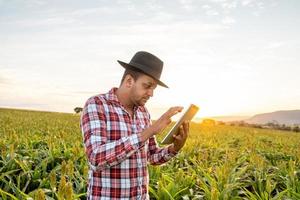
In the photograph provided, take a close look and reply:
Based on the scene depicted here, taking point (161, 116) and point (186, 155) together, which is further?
point (186, 155)

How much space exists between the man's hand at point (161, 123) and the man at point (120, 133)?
0.02 metres

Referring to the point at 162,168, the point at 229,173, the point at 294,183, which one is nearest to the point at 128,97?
the point at 229,173

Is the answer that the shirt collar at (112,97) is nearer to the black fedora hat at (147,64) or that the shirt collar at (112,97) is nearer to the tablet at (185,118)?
the black fedora hat at (147,64)

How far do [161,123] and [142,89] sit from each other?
0.49 m

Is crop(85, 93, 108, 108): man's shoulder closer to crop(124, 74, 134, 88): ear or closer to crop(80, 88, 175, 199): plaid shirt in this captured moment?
crop(80, 88, 175, 199): plaid shirt

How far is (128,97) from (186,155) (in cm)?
610

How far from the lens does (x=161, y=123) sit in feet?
9.28

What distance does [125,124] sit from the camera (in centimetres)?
332

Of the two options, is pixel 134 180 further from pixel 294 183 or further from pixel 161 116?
pixel 294 183

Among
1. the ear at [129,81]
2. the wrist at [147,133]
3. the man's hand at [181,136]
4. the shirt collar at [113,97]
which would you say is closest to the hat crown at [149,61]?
Answer: the ear at [129,81]

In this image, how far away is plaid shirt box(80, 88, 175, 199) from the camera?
2963mm

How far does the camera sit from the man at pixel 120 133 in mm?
2973

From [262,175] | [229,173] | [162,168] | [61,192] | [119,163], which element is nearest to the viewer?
[61,192]

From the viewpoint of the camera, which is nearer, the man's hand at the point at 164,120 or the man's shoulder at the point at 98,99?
the man's hand at the point at 164,120
